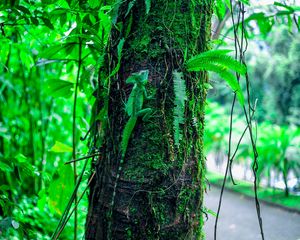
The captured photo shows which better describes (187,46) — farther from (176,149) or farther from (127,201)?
(127,201)

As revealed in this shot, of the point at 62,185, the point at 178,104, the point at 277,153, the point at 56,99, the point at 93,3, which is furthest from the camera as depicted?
the point at 277,153

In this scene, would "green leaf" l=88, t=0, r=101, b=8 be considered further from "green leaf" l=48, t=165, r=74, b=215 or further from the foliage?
Answer: the foliage

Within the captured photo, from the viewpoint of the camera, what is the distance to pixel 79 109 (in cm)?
276

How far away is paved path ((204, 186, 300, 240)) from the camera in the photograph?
3.13m

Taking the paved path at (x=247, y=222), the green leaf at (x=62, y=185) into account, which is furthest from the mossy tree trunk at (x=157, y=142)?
the paved path at (x=247, y=222)

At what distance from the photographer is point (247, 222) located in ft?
12.7

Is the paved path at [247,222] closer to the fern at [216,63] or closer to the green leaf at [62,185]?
the green leaf at [62,185]

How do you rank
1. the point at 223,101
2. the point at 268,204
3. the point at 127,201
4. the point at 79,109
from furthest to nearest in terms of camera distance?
the point at 223,101
the point at 268,204
the point at 79,109
the point at 127,201

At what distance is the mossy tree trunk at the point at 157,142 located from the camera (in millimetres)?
834

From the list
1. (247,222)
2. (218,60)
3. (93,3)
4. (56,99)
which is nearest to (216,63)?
(218,60)

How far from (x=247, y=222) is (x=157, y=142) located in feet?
11.0

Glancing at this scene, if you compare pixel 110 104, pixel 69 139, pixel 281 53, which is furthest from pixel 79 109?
pixel 281 53

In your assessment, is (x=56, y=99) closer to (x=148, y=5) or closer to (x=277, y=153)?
(x=148, y=5)

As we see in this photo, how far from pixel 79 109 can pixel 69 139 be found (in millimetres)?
816
